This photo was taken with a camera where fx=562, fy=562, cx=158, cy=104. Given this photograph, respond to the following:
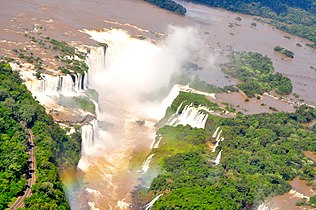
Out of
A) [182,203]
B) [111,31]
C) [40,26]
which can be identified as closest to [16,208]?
[182,203]

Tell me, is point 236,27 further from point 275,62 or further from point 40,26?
point 40,26

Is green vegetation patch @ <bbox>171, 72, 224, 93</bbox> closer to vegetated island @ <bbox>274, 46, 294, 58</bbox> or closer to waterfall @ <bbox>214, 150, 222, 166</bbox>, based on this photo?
waterfall @ <bbox>214, 150, 222, 166</bbox>

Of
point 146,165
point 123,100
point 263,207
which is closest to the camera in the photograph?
point 263,207

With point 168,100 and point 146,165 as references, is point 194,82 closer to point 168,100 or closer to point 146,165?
point 168,100

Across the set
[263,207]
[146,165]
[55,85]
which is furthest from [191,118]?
[263,207]

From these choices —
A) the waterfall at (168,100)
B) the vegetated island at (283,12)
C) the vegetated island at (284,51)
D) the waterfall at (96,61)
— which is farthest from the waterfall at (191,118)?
the vegetated island at (283,12)

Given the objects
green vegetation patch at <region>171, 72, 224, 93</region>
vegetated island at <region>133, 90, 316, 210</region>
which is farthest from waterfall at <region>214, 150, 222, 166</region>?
green vegetation patch at <region>171, 72, 224, 93</region>
